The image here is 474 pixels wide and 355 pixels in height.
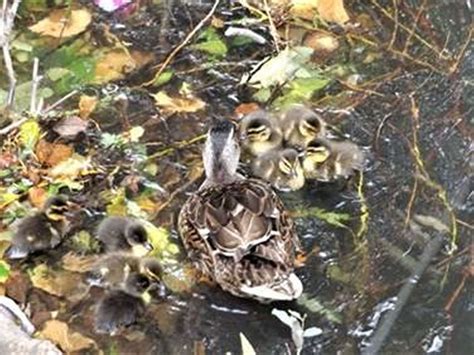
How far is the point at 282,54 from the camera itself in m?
4.57

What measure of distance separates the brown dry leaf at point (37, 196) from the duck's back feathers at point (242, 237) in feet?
1.58

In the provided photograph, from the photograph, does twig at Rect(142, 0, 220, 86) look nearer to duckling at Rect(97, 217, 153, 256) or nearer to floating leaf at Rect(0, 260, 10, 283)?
duckling at Rect(97, 217, 153, 256)

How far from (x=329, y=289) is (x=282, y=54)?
1071 millimetres

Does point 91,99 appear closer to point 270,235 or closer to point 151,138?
point 151,138

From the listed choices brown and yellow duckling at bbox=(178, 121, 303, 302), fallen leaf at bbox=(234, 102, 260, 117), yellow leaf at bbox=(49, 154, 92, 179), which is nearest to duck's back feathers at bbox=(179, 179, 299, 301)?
brown and yellow duckling at bbox=(178, 121, 303, 302)

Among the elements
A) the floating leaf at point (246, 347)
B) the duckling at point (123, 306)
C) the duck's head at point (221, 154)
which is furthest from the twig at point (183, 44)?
the floating leaf at point (246, 347)

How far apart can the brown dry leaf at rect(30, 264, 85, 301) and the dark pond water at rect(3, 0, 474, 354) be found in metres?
0.06

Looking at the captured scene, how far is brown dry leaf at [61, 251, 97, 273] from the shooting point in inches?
154

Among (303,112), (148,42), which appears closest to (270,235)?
(303,112)

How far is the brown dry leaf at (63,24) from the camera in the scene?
4723 mm

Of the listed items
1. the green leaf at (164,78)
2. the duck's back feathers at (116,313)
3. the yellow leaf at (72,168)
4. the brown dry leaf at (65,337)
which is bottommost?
the brown dry leaf at (65,337)

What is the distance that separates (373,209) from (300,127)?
0.35 metres

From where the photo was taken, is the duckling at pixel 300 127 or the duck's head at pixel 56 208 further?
A: the duckling at pixel 300 127

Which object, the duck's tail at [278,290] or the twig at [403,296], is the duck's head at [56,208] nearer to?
the duck's tail at [278,290]
